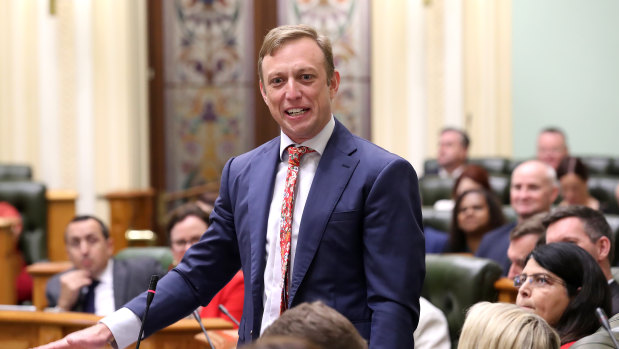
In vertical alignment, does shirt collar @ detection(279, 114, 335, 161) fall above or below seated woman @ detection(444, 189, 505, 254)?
above

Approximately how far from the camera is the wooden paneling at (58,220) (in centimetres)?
506

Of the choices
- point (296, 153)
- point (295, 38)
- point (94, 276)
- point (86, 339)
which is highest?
point (295, 38)

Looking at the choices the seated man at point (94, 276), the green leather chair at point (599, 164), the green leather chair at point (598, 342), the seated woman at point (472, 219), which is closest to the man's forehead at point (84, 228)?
the seated man at point (94, 276)

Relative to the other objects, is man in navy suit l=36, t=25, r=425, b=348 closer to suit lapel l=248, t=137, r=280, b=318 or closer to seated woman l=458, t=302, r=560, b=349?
suit lapel l=248, t=137, r=280, b=318

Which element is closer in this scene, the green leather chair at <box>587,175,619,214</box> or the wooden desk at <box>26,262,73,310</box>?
the wooden desk at <box>26,262,73,310</box>

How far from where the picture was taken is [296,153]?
1778 mm

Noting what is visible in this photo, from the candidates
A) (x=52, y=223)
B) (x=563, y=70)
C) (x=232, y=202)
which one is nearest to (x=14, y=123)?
(x=52, y=223)

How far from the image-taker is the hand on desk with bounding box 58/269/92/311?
3594mm

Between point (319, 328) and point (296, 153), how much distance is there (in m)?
0.54

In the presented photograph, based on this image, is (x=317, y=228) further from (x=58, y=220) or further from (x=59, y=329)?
(x=58, y=220)

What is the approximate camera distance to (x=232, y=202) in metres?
1.86

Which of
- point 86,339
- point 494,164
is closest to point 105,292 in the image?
point 86,339

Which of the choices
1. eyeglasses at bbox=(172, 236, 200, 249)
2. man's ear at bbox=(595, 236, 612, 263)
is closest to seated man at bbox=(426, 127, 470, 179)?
eyeglasses at bbox=(172, 236, 200, 249)

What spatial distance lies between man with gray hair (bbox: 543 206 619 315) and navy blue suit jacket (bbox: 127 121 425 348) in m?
1.31
